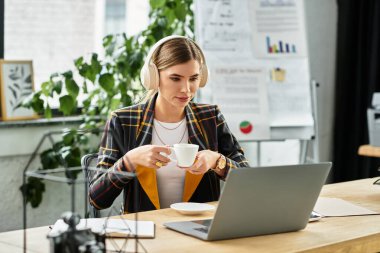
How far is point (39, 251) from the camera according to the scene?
1.58 metres

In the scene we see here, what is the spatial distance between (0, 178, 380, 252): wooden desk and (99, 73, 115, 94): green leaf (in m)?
1.75

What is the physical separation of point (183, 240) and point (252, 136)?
2246mm

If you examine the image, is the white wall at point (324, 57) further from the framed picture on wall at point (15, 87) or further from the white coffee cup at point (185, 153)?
the white coffee cup at point (185, 153)

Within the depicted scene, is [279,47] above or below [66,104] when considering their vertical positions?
above

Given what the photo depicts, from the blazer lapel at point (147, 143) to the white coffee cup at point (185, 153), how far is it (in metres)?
0.29

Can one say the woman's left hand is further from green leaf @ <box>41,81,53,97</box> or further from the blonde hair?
green leaf @ <box>41,81,53,97</box>

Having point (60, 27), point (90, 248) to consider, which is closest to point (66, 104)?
point (60, 27)

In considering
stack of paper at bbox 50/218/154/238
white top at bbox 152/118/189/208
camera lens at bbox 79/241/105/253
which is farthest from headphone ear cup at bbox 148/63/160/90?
camera lens at bbox 79/241/105/253

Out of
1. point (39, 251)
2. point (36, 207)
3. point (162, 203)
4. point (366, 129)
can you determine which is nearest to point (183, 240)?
point (39, 251)

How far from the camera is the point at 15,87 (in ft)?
11.9

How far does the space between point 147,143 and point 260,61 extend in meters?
1.71

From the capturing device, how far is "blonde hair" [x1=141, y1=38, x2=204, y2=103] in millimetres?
2359

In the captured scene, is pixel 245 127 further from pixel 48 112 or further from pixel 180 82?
pixel 180 82

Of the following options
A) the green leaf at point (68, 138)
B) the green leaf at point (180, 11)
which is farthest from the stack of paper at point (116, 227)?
the green leaf at point (180, 11)
